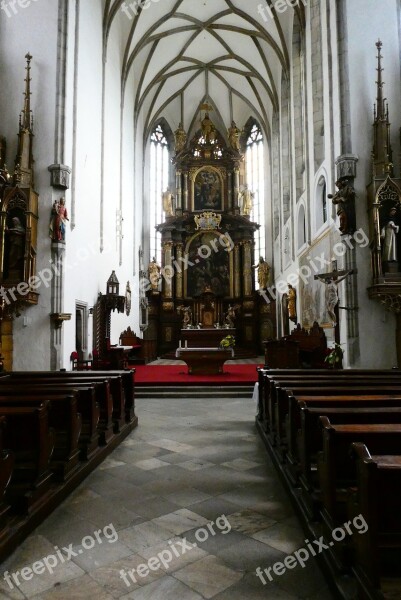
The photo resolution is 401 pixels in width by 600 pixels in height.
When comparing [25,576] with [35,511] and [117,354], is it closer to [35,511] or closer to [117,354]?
[35,511]

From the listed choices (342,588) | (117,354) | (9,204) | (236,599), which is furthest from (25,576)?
(117,354)

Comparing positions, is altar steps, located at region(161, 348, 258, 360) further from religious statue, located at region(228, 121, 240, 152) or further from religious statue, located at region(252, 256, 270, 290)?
religious statue, located at region(228, 121, 240, 152)

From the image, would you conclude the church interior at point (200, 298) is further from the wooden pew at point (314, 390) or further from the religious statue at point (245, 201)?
the religious statue at point (245, 201)

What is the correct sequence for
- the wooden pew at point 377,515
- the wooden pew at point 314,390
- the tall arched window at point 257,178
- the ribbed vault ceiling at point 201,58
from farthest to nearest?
the tall arched window at point 257,178, the ribbed vault ceiling at point 201,58, the wooden pew at point 314,390, the wooden pew at point 377,515

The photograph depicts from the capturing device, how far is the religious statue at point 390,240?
33.3ft

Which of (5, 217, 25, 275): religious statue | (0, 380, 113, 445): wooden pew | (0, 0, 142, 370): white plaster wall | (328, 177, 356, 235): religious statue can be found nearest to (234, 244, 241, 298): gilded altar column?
(0, 0, 142, 370): white plaster wall

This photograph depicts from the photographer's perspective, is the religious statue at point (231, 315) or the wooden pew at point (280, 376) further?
the religious statue at point (231, 315)

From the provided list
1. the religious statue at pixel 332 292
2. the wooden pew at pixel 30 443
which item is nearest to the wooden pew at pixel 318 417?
the wooden pew at pixel 30 443

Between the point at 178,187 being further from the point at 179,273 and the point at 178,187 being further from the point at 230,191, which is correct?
the point at 179,273

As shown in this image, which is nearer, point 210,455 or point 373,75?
point 210,455

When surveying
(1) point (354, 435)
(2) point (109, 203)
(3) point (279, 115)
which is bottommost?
(1) point (354, 435)

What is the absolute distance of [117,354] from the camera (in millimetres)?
13562

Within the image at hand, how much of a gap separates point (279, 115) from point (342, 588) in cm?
2191

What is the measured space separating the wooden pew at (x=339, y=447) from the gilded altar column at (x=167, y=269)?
21968 millimetres
